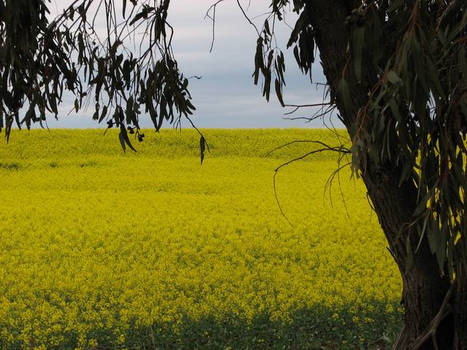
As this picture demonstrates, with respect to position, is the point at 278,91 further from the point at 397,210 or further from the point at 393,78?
the point at 393,78

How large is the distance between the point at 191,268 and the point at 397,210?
520cm

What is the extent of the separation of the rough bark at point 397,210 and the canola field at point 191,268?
1.18 ft

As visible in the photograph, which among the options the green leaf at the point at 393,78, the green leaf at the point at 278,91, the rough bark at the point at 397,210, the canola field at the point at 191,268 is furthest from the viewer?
the canola field at the point at 191,268

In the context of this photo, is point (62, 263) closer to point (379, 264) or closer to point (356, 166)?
point (379, 264)

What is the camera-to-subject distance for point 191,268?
9609 mm

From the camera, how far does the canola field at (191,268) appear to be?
277 inches

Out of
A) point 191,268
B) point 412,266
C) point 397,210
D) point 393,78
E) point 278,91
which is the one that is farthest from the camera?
point 191,268

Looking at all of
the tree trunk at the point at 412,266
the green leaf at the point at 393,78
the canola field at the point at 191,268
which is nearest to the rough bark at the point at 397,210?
the tree trunk at the point at 412,266

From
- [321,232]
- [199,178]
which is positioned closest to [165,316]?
[321,232]

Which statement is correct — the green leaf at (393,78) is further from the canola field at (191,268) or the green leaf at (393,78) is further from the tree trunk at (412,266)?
the tree trunk at (412,266)

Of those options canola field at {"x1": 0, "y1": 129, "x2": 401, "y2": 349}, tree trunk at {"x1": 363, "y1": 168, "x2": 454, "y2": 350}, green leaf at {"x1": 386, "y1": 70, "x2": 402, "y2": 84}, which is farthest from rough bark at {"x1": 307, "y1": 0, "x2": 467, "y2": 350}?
green leaf at {"x1": 386, "y1": 70, "x2": 402, "y2": 84}

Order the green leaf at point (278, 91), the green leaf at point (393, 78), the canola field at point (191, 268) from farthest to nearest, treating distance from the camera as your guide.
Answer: the canola field at point (191, 268) < the green leaf at point (278, 91) < the green leaf at point (393, 78)

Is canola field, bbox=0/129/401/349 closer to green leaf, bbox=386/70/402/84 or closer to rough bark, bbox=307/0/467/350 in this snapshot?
rough bark, bbox=307/0/467/350

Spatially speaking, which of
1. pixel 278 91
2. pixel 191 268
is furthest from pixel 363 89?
pixel 191 268
